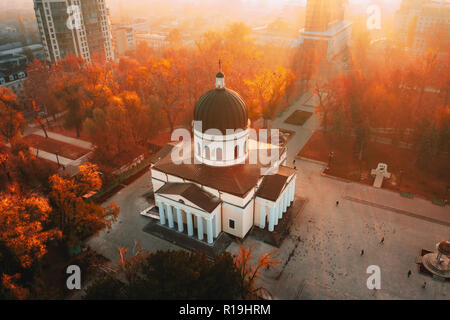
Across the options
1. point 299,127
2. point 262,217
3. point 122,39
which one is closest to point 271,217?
point 262,217

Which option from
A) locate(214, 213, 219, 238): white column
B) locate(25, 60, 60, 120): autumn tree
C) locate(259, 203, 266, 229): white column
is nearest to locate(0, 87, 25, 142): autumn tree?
locate(25, 60, 60, 120): autumn tree

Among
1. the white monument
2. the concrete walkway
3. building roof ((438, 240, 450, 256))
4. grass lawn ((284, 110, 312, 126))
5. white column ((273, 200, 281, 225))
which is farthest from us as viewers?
grass lawn ((284, 110, 312, 126))

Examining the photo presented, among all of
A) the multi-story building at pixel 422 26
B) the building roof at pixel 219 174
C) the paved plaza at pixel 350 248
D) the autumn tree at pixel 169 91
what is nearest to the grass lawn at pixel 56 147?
the autumn tree at pixel 169 91

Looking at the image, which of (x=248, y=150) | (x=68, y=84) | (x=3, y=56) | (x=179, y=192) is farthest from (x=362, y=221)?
(x=3, y=56)

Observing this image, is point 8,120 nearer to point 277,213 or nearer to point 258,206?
point 258,206

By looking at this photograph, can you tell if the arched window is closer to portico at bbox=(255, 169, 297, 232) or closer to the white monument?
portico at bbox=(255, 169, 297, 232)

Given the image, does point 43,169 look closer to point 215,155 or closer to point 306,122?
point 215,155
